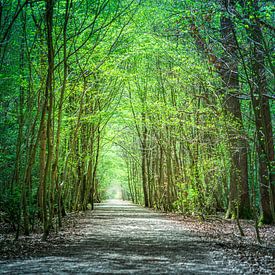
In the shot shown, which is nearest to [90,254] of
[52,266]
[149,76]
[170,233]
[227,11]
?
[52,266]

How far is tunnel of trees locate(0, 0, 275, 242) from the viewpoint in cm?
1015

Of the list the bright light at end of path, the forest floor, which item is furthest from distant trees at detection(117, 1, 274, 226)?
the bright light at end of path

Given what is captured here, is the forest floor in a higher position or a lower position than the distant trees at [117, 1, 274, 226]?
lower

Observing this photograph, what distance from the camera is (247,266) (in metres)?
6.79

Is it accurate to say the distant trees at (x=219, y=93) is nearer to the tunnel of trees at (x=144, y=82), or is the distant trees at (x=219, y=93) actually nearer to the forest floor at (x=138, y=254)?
the tunnel of trees at (x=144, y=82)

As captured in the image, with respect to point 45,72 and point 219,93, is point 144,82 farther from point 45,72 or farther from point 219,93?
point 45,72

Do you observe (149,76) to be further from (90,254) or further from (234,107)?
(90,254)

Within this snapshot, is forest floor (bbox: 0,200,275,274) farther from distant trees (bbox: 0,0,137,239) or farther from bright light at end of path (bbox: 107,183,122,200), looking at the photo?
bright light at end of path (bbox: 107,183,122,200)

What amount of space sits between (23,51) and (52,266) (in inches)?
305

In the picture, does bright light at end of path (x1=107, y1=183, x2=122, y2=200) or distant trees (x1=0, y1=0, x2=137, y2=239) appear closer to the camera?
distant trees (x1=0, y1=0, x2=137, y2=239)

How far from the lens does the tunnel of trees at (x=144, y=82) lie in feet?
33.3

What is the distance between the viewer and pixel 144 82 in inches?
972

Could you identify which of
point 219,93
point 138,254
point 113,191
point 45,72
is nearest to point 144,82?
point 219,93

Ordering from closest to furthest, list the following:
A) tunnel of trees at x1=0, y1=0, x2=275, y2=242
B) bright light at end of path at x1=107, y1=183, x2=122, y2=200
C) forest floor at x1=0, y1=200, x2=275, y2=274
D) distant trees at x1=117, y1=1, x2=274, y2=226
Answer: forest floor at x1=0, y1=200, x2=275, y2=274, distant trees at x1=117, y1=1, x2=274, y2=226, tunnel of trees at x1=0, y1=0, x2=275, y2=242, bright light at end of path at x1=107, y1=183, x2=122, y2=200
